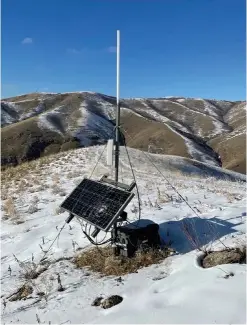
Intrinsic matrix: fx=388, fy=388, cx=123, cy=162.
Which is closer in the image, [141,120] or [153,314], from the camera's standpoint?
[153,314]

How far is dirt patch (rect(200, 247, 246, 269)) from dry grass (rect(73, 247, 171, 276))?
1.02 m

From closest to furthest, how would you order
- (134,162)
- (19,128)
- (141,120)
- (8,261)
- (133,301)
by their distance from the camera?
(133,301) < (8,261) < (134,162) < (19,128) < (141,120)

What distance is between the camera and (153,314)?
18.1ft

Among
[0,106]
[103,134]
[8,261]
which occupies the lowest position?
[8,261]

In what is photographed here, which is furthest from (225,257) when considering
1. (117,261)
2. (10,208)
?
→ (10,208)

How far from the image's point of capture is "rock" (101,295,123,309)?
615 cm

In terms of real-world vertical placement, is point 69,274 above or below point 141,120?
below

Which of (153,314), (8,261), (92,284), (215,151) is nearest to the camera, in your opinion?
(153,314)

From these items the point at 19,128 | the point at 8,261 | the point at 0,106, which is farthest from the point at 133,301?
the point at 0,106

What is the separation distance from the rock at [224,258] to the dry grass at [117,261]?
40.6 inches

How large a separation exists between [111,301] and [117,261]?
155 centimetres

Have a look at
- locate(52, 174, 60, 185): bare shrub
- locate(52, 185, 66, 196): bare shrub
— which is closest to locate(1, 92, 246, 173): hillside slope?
locate(52, 174, 60, 185): bare shrub

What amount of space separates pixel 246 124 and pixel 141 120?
5172 centimetres

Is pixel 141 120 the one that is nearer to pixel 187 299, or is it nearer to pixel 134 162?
pixel 134 162
